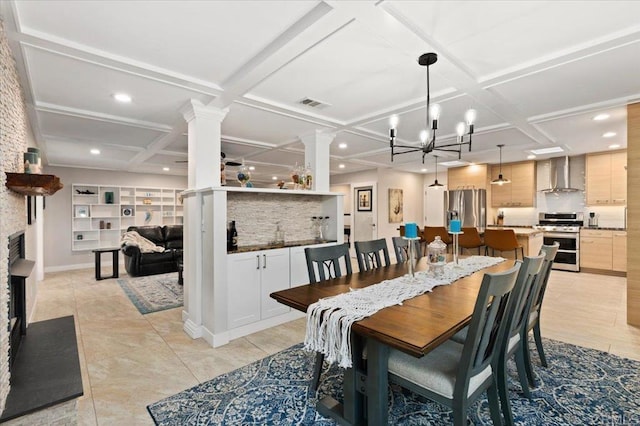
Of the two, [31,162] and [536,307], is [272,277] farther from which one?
[536,307]

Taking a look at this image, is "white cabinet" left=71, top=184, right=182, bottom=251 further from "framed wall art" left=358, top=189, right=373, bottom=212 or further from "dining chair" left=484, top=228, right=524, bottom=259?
"dining chair" left=484, top=228, right=524, bottom=259

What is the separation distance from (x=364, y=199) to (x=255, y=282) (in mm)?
5588

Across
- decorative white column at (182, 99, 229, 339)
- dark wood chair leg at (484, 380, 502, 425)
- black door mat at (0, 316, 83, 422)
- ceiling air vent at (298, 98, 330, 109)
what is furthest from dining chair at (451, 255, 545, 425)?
black door mat at (0, 316, 83, 422)

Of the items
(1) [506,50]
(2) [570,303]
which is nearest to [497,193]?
(2) [570,303]

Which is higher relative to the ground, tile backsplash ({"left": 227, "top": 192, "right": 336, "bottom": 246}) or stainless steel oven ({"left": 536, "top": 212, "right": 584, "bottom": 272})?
tile backsplash ({"left": 227, "top": 192, "right": 336, "bottom": 246})

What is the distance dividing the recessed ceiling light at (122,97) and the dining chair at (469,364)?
3253mm

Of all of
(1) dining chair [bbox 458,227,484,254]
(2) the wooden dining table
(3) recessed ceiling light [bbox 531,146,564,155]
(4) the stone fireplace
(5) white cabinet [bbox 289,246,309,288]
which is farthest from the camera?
(3) recessed ceiling light [bbox 531,146,564,155]

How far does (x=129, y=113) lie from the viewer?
358 cm

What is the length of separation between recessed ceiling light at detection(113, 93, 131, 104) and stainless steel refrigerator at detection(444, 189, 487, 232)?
7018mm

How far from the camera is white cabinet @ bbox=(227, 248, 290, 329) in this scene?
Answer: 3.23 metres

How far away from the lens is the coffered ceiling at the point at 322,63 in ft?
6.11

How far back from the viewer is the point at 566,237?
20.8 feet

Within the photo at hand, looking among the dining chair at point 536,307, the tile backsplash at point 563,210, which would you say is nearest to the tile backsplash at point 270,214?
the dining chair at point 536,307

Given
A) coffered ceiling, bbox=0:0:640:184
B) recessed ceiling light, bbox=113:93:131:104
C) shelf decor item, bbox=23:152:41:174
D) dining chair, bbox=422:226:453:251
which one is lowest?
dining chair, bbox=422:226:453:251
